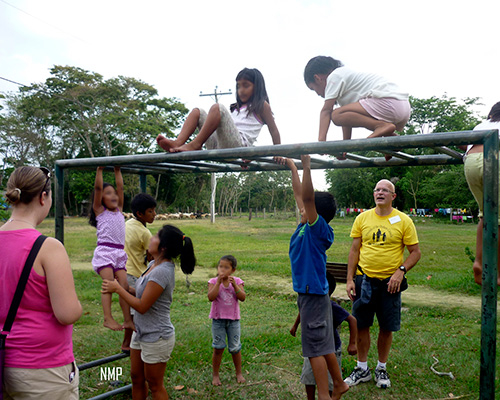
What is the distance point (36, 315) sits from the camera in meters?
1.81

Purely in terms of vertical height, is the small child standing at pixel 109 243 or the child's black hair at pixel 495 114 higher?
the child's black hair at pixel 495 114

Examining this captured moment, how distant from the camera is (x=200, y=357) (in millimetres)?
4172

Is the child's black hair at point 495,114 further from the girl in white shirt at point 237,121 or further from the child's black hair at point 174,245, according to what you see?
the child's black hair at point 174,245

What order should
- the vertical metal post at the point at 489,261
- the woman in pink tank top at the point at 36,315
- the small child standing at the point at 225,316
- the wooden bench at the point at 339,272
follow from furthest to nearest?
the wooden bench at the point at 339,272, the small child standing at the point at 225,316, the vertical metal post at the point at 489,261, the woman in pink tank top at the point at 36,315

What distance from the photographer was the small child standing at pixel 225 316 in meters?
3.59

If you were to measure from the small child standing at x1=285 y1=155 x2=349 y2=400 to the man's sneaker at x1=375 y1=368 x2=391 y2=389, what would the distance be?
945 mm

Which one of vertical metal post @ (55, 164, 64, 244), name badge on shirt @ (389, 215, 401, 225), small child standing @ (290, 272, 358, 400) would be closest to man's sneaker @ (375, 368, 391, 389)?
small child standing @ (290, 272, 358, 400)

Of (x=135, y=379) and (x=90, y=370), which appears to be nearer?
(x=135, y=379)

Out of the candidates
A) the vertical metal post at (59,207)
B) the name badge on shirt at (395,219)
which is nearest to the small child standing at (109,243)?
the vertical metal post at (59,207)

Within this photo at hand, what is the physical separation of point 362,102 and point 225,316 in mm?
2067

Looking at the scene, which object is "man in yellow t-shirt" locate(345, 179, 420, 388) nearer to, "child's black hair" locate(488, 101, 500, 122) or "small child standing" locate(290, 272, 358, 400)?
"small child standing" locate(290, 272, 358, 400)

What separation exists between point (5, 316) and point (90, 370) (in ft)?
8.11

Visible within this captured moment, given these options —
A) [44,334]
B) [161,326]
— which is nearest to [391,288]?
[161,326]

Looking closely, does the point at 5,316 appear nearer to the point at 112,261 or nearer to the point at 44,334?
the point at 44,334
